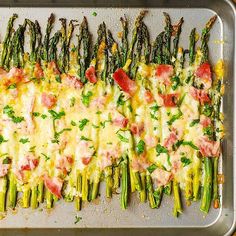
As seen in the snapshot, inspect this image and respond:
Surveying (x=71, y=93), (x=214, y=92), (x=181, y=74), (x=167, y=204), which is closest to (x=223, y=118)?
(x=214, y=92)

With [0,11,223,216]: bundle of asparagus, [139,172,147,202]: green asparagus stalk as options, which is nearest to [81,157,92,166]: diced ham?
[0,11,223,216]: bundle of asparagus

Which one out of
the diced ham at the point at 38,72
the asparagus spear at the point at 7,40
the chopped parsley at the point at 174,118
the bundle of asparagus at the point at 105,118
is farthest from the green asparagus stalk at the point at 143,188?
the asparagus spear at the point at 7,40

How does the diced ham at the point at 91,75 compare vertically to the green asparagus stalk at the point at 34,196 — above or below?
above

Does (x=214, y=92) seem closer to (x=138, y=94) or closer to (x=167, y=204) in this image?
(x=138, y=94)

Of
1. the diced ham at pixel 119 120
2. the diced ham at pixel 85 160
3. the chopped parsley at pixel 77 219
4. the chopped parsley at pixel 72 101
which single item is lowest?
the chopped parsley at pixel 77 219

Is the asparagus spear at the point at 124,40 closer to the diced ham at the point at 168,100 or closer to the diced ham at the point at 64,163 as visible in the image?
the diced ham at the point at 168,100

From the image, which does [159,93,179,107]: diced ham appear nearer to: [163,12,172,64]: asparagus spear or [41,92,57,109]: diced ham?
[163,12,172,64]: asparagus spear

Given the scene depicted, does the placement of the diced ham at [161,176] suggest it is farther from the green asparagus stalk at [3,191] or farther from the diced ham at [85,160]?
the green asparagus stalk at [3,191]
